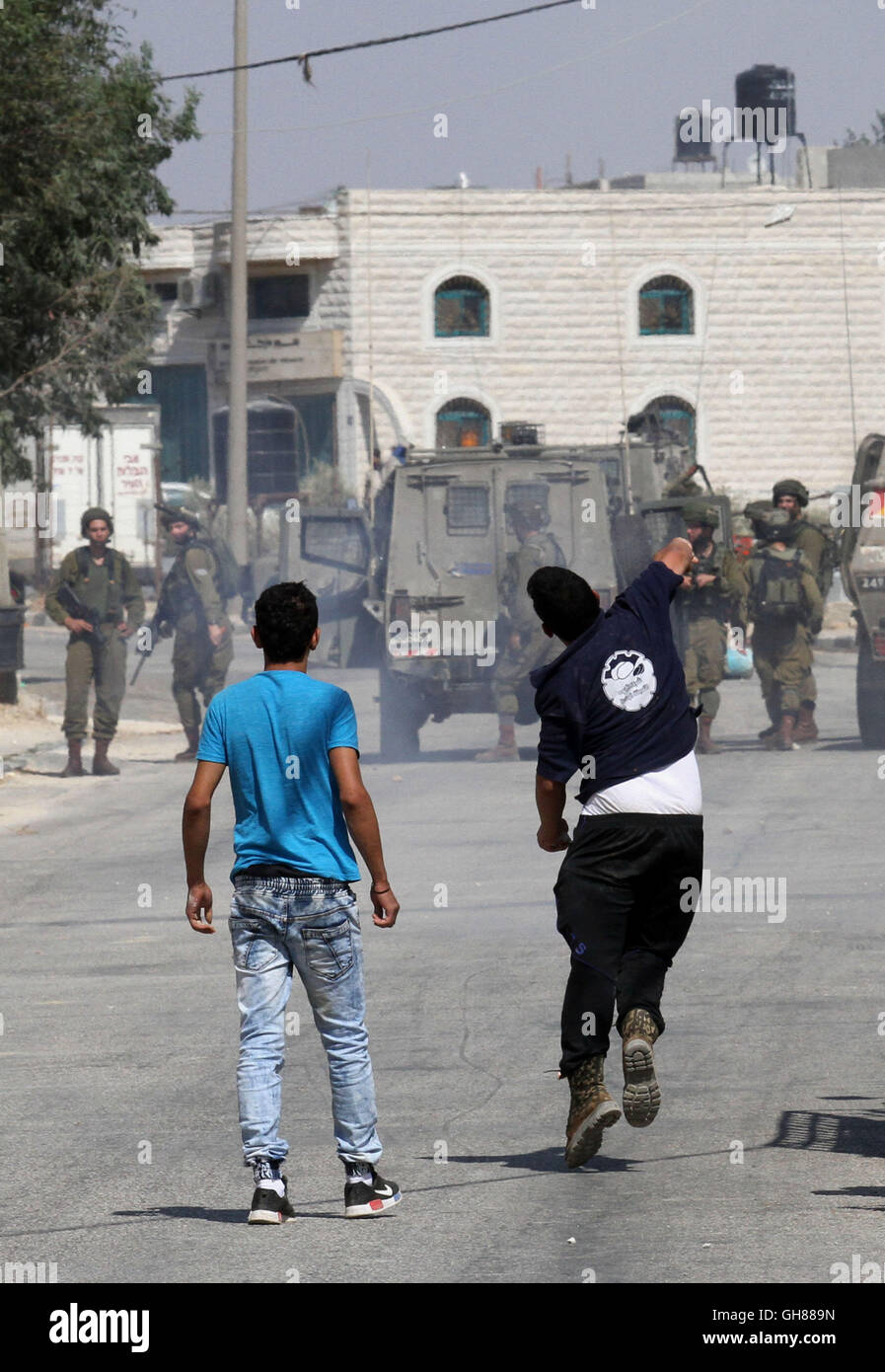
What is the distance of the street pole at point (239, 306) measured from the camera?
33.1m

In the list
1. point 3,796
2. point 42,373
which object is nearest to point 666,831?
point 3,796

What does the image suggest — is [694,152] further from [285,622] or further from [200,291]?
[285,622]

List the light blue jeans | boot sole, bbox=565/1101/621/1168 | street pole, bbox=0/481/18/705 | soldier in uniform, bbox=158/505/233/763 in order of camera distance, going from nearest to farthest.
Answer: the light blue jeans, boot sole, bbox=565/1101/621/1168, soldier in uniform, bbox=158/505/233/763, street pole, bbox=0/481/18/705

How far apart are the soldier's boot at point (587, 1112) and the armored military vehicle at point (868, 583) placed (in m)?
11.6

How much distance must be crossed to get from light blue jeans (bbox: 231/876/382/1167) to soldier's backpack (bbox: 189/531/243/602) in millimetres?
12397

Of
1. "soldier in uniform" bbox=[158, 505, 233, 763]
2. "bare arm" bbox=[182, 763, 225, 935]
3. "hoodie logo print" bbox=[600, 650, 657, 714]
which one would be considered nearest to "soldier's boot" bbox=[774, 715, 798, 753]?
"soldier in uniform" bbox=[158, 505, 233, 763]

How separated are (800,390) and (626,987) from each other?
45.4m

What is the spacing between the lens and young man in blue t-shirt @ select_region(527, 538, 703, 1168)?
6359 millimetres

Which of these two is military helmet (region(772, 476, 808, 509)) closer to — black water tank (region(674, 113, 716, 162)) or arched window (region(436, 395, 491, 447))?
arched window (region(436, 395, 491, 447))

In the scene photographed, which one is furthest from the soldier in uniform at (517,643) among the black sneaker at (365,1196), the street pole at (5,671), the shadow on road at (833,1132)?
the black sneaker at (365,1196)

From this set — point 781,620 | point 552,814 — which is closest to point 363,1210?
point 552,814

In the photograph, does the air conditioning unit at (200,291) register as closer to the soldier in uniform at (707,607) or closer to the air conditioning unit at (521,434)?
the air conditioning unit at (521,434)

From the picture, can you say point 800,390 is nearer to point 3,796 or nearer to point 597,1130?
point 3,796

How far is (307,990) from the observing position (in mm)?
5770
